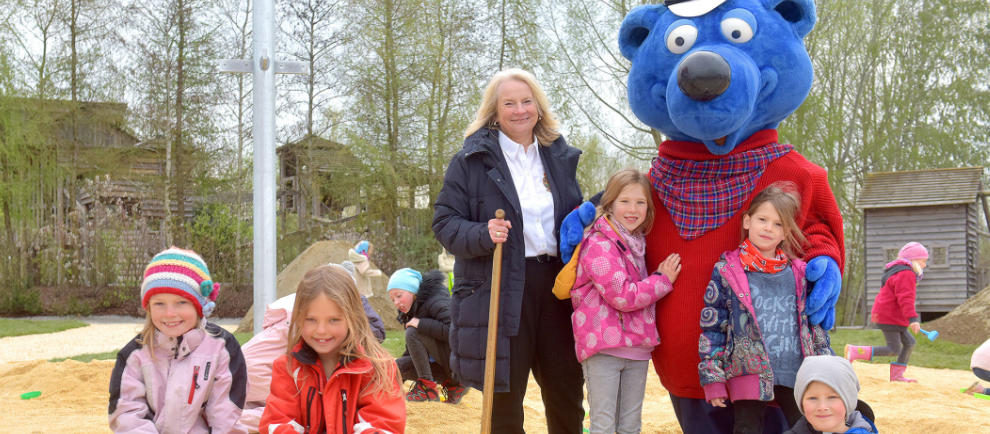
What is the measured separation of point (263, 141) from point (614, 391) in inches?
147

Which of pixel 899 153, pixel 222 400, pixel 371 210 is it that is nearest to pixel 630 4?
pixel 371 210

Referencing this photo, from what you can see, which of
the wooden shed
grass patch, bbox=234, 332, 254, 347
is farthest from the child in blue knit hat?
the wooden shed

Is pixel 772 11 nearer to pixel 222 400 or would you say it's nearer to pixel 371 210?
pixel 222 400

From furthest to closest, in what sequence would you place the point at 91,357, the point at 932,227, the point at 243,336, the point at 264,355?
the point at 932,227
the point at 243,336
the point at 91,357
the point at 264,355

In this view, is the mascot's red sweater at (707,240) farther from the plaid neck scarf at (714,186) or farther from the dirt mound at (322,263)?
the dirt mound at (322,263)

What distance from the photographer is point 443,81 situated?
14.9 metres

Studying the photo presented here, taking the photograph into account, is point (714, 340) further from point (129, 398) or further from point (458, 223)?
point (129, 398)

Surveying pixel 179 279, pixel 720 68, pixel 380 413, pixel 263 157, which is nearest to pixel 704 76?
pixel 720 68

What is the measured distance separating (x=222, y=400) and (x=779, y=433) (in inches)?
85.5

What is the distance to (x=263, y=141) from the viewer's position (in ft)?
19.2

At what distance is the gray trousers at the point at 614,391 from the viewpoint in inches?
121

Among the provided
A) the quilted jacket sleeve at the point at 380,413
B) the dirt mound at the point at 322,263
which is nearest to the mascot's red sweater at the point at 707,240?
the quilted jacket sleeve at the point at 380,413

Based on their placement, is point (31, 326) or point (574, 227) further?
point (31, 326)

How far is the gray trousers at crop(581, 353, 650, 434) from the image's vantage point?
3.07 meters
